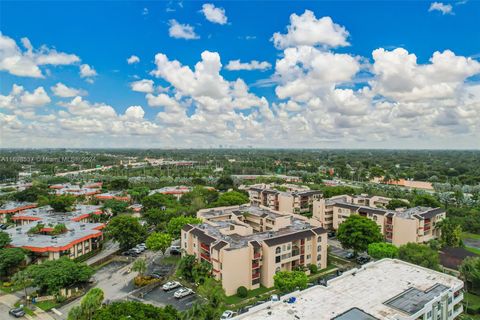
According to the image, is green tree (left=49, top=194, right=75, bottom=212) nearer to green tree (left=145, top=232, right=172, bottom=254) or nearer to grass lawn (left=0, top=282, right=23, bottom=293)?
grass lawn (left=0, top=282, right=23, bottom=293)

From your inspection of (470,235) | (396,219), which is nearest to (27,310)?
(396,219)

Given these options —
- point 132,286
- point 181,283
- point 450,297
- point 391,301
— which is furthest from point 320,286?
point 132,286

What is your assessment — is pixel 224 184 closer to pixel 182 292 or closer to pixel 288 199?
pixel 288 199

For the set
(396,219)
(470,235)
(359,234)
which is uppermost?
(396,219)

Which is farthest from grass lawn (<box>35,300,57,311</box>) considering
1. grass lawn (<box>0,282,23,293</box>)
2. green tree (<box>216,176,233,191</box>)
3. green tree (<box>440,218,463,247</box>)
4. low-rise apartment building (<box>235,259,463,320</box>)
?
green tree (<box>216,176,233,191</box>)

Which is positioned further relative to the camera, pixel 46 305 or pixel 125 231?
pixel 125 231
